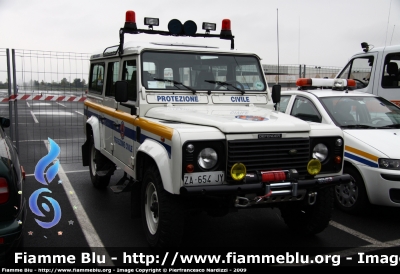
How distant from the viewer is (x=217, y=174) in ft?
13.0

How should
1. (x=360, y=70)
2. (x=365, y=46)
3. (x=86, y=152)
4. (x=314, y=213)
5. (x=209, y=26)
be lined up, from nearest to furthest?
(x=314, y=213) < (x=209, y=26) < (x=86, y=152) < (x=365, y=46) < (x=360, y=70)

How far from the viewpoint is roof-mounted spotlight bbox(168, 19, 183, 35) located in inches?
225

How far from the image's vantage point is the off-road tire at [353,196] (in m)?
5.57

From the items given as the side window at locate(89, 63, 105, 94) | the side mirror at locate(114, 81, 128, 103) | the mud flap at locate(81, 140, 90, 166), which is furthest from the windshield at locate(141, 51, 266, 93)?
the mud flap at locate(81, 140, 90, 166)

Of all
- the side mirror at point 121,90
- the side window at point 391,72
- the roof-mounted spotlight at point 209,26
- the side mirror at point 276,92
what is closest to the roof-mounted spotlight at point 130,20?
the roof-mounted spotlight at point 209,26

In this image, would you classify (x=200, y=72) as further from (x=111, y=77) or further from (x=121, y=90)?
(x=111, y=77)

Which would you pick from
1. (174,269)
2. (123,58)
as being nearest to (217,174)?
(174,269)

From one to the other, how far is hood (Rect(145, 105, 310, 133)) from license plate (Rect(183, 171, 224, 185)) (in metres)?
0.42

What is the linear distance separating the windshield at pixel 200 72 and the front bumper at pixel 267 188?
71.5 inches

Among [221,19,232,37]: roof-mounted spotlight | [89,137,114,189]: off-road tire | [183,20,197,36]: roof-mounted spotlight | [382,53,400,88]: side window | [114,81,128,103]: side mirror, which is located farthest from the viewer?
[382,53,400,88]: side window

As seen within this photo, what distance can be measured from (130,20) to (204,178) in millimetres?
2874

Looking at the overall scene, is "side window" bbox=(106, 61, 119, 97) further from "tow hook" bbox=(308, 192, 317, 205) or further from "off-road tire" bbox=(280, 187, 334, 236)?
"tow hook" bbox=(308, 192, 317, 205)

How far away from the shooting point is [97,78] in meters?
7.08

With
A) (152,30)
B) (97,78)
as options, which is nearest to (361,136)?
(152,30)
